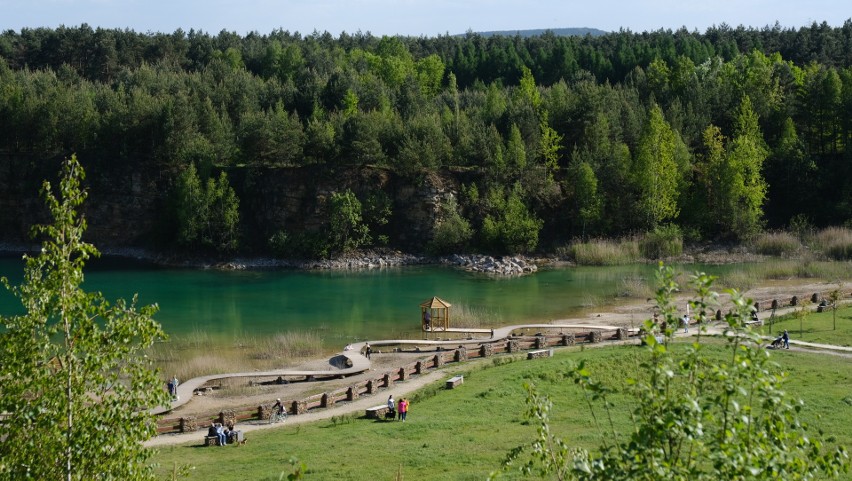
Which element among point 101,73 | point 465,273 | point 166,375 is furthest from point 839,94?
point 101,73

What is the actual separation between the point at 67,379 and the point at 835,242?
78.6 m

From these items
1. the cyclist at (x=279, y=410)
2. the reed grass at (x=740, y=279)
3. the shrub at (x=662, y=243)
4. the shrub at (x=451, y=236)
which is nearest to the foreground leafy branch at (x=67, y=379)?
the cyclist at (x=279, y=410)

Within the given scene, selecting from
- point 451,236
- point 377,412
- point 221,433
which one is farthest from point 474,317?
point 451,236

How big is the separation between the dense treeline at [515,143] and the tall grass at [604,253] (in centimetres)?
448

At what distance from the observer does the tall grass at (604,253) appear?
84.2 meters

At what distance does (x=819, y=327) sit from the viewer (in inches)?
1822

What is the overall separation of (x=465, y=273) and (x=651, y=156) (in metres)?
23.3

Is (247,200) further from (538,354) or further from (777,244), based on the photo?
(538,354)

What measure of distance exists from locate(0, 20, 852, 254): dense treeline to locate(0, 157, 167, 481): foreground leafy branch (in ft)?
254

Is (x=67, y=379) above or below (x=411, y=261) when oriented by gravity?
above

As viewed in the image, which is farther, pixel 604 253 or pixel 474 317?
pixel 604 253

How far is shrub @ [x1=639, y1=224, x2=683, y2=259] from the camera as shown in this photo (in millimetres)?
85450

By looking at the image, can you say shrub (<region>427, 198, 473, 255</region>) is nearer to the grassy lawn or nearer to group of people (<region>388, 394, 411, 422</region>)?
the grassy lawn

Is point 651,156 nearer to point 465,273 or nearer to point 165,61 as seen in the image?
point 465,273
